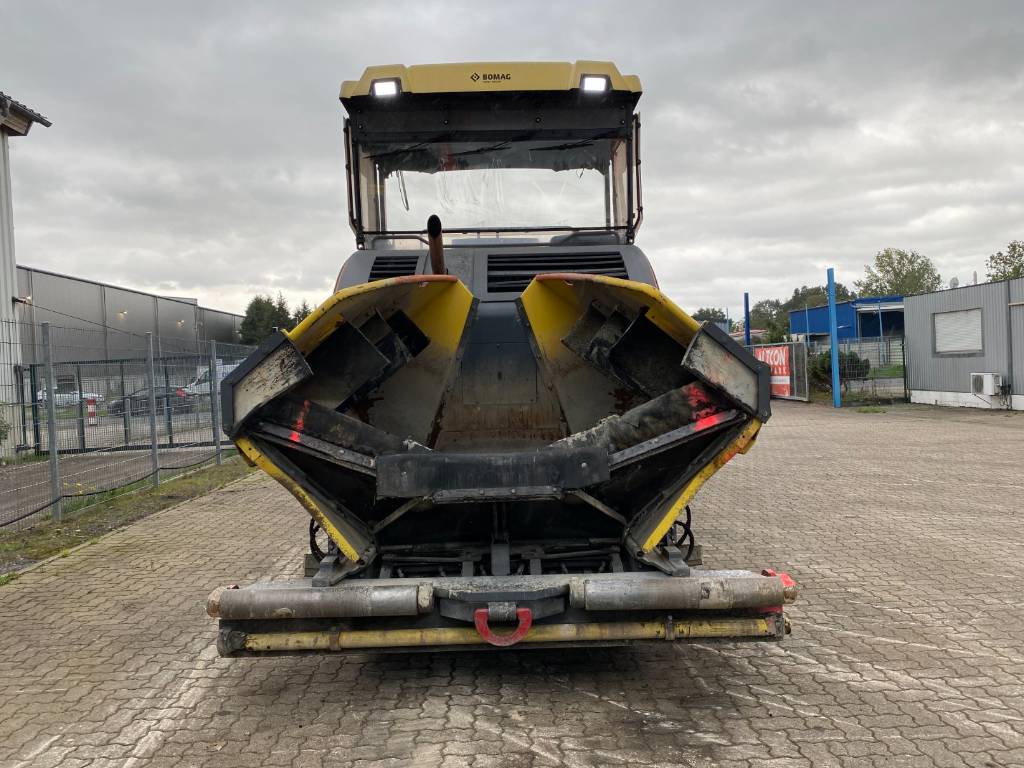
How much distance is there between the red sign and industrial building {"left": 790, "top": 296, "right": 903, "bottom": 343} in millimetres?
6379

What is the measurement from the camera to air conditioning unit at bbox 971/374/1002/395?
18906mm

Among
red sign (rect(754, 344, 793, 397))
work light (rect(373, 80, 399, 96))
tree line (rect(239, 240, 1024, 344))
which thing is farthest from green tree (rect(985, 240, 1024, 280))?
work light (rect(373, 80, 399, 96))

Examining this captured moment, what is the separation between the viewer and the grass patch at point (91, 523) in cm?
732

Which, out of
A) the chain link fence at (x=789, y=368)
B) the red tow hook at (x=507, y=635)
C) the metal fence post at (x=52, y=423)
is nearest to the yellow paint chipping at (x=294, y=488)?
the red tow hook at (x=507, y=635)

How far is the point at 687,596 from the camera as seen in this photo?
3543mm

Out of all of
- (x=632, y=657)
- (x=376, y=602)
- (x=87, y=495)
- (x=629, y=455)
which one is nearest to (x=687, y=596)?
(x=629, y=455)

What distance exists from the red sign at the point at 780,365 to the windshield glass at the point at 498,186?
20.9 meters

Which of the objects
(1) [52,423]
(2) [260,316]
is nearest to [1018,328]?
(1) [52,423]

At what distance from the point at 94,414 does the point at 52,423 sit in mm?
2712

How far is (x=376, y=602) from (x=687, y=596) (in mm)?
1444

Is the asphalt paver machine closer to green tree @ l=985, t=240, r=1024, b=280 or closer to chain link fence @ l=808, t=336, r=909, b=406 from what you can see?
chain link fence @ l=808, t=336, r=909, b=406

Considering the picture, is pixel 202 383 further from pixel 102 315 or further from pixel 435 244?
pixel 435 244

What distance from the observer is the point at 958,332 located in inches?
804

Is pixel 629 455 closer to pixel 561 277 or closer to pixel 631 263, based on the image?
pixel 561 277
